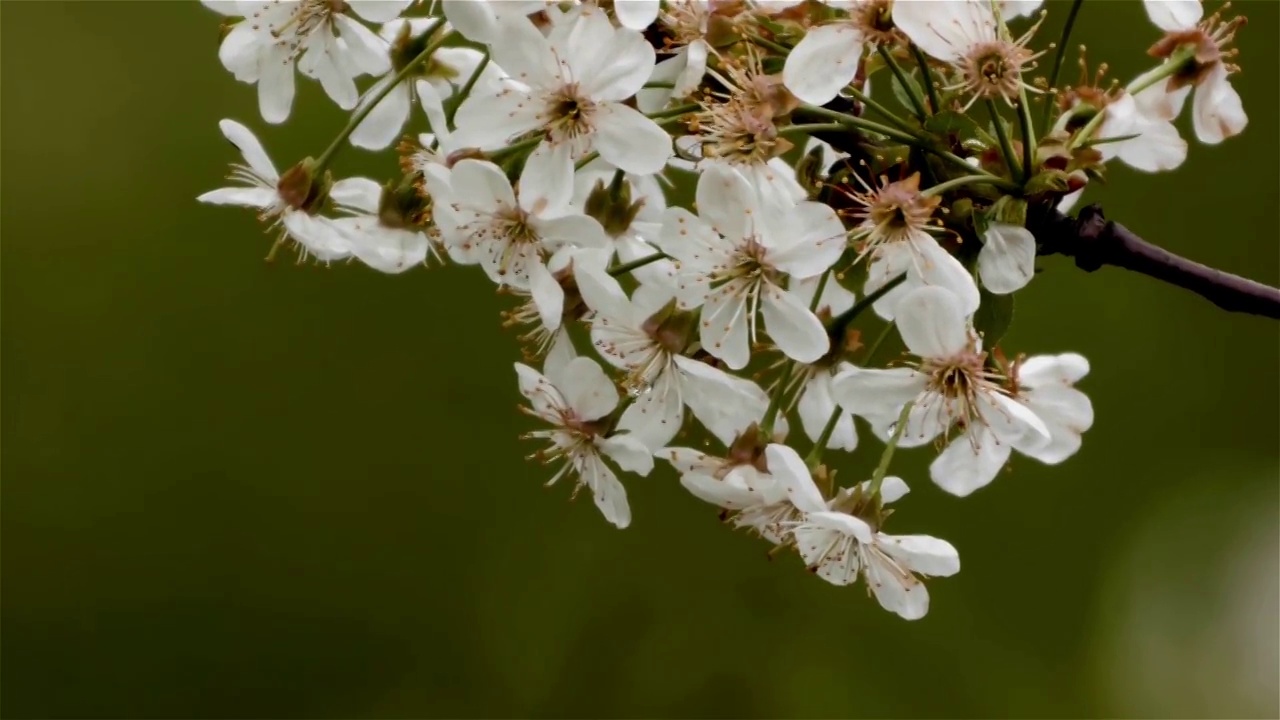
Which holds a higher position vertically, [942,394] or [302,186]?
[302,186]

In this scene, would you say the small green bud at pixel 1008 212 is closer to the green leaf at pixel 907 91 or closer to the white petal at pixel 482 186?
the green leaf at pixel 907 91

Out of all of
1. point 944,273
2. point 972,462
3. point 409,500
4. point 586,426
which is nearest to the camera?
point 944,273

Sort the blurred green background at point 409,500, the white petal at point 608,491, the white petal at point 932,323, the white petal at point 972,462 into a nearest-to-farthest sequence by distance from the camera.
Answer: the white petal at point 932,323, the white petal at point 972,462, the white petal at point 608,491, the blurred green background at point 409,500

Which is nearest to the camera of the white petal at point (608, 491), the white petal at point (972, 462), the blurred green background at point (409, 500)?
the white petal at point (972, 462)

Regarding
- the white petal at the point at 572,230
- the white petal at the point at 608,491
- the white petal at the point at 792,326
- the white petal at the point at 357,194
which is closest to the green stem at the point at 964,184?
the white petal at the point at 792,326

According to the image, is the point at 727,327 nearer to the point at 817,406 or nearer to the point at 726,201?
the point at 726,201

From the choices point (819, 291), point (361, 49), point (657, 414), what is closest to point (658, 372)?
point (657, 414)

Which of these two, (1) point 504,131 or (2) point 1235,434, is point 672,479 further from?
(1) point 504,131
